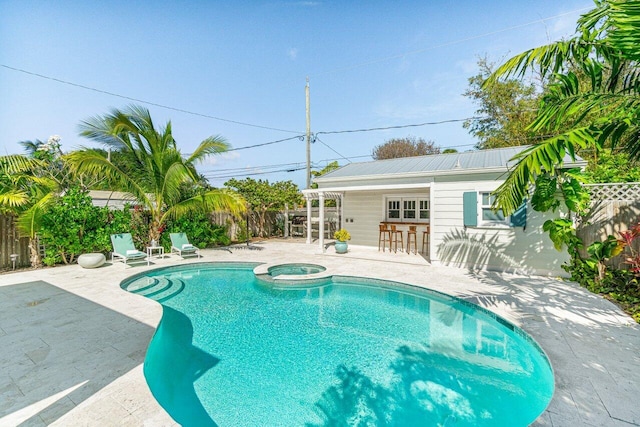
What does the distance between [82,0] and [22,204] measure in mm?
6622

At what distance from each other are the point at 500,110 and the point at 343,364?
75.1 feet

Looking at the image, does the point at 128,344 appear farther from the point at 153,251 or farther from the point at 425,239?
the point at 425,239

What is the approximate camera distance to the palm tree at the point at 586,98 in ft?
9.27

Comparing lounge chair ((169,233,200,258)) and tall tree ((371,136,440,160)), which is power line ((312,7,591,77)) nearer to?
lounge chair ((169,233,200,258))

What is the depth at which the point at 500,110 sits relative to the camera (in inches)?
810

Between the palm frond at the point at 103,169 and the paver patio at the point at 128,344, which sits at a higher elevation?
the palm frond at the point at 103,169

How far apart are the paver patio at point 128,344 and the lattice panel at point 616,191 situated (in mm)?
2361

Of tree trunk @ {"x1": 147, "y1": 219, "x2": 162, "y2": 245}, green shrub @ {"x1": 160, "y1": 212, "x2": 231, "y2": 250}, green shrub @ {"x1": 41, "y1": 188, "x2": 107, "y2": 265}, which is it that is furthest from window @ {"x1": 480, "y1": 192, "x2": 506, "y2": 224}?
green shrub @ {"x1": 41, "y1": 188, "x2": 107, "y2": 265}

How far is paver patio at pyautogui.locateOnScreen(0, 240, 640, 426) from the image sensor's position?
263 centimetres

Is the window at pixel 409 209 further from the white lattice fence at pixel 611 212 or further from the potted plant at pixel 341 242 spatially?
the white lattice fence at pixel 611 212

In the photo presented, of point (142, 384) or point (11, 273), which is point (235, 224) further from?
point (142, 384)

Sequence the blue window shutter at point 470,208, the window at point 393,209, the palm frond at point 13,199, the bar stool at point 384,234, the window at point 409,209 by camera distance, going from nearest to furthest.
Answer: the palm frond at point 13,199 < the blue window shutter at point 470,208 < the bar stool at point 384,234 < the window at point 409,209 < the window at point 393,209

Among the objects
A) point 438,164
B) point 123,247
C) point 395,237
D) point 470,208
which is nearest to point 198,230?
point 123,247

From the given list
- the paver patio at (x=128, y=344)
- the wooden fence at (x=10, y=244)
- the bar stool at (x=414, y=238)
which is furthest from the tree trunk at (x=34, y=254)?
the bar stool at (x=414, y=238)
